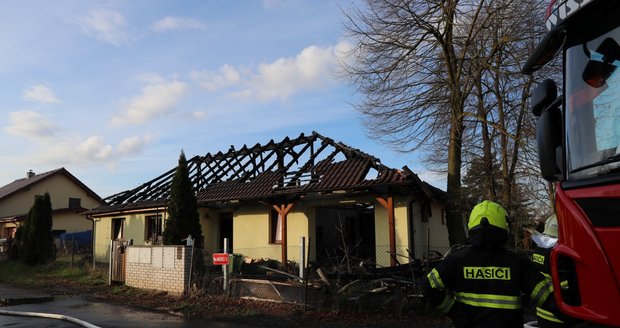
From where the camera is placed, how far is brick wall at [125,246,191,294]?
13.5 meters

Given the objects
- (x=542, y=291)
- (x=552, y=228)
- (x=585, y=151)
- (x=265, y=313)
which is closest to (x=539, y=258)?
(x=552, y=228)

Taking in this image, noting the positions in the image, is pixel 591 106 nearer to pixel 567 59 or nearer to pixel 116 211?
pixel 567 59

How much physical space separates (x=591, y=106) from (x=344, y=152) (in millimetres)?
15817

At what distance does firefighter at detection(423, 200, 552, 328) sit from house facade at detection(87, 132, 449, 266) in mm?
10434

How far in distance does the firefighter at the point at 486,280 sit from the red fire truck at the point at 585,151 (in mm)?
372

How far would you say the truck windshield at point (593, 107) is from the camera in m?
2.75

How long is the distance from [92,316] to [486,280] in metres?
10.2

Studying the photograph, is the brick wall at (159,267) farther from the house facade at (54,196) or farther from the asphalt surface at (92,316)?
the house facade at (54,196)

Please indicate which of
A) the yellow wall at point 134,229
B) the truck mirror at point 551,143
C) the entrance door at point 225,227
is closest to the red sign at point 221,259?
the yellow wall at point 134,229

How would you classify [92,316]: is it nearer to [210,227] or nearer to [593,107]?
[210,227]

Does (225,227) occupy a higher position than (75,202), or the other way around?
(75,202)

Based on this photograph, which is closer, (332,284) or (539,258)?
(539,258)

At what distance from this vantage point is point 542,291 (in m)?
3.15

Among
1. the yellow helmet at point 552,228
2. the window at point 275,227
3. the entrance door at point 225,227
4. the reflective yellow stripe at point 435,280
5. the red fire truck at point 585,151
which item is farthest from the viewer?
the entrance door at point 225,227
